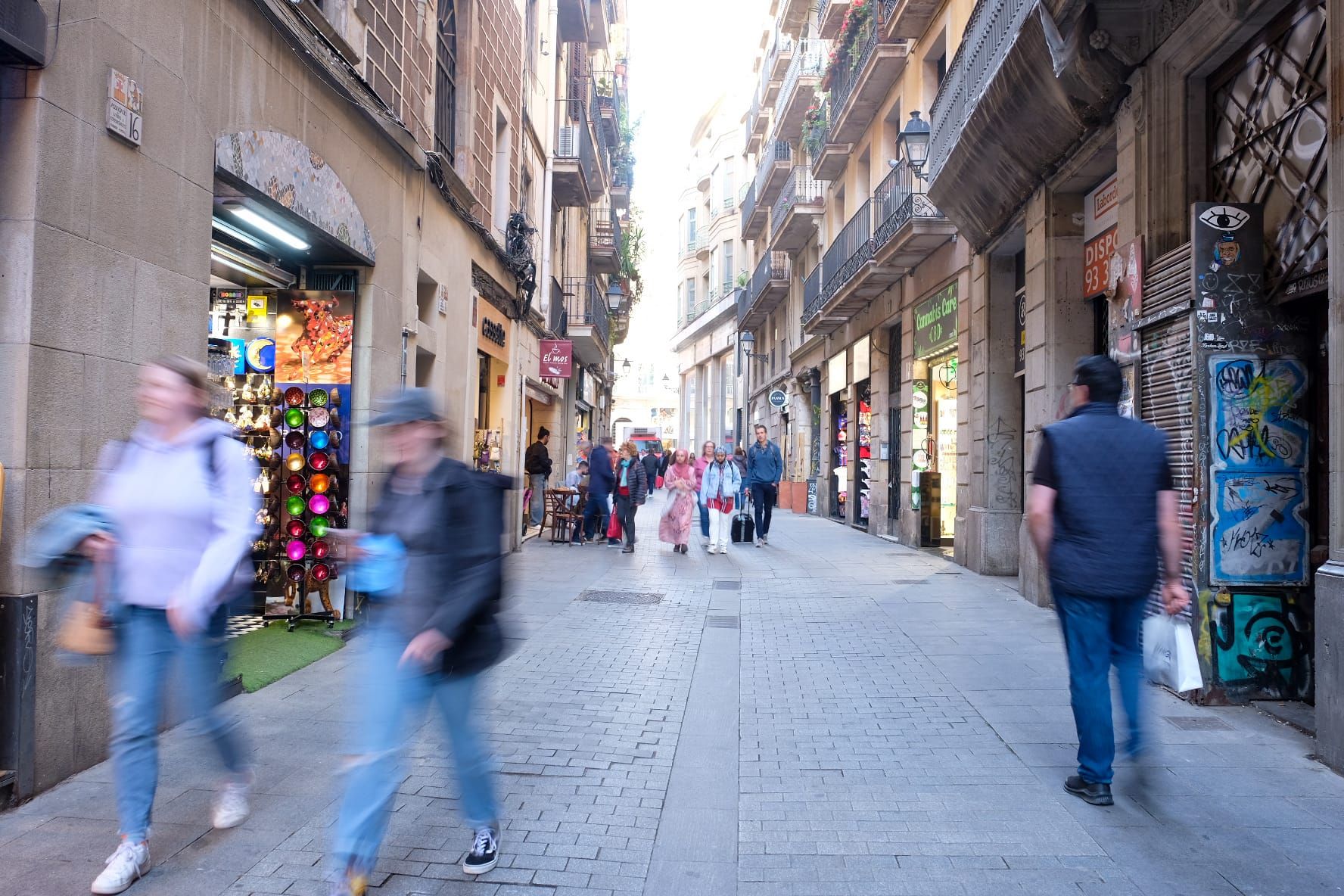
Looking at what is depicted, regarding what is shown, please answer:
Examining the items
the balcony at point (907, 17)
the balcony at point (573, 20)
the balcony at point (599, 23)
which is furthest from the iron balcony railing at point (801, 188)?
the balcony at point (907, 17)

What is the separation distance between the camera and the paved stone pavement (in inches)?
132

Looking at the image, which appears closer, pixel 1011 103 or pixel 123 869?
pixel 123 869

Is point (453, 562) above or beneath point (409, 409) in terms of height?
beneath

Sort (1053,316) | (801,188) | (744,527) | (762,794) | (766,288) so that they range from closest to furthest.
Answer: (762,794) < (1053,316) < (744,527) < (801,188) < (766,288)

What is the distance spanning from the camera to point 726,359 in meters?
47.7

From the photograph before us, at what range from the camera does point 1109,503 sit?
4.07 meters

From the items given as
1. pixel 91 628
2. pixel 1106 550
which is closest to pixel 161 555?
pixel 91 628

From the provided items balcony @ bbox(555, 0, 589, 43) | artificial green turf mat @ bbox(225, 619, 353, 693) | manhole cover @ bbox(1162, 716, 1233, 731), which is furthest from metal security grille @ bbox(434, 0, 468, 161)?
manhole cover @ bbox(1162, 716, 1233, 731)

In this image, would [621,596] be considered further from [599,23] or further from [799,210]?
[599,23]

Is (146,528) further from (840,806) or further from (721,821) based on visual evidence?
(840,806)

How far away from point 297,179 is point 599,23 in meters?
18.9

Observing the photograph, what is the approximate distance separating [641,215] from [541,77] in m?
22.5

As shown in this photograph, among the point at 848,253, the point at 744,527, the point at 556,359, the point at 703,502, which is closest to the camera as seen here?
the point at 703,502

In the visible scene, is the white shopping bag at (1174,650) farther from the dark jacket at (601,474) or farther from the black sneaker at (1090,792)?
the dark jacket at (601,474)
